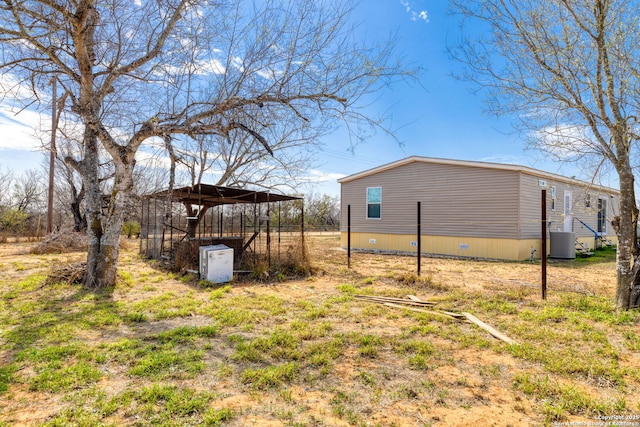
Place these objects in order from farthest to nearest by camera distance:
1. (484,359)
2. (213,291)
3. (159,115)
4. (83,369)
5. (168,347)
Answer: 1. (213,291)
2. (159,115)
3. (168,347)
4. (484,359)
5. (83,369)

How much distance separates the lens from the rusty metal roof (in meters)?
8.68

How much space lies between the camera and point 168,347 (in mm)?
3574

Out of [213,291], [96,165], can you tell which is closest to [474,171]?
[213,291]

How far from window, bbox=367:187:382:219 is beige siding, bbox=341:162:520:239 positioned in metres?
0.18

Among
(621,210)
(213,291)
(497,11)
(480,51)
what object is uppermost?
(497,11)

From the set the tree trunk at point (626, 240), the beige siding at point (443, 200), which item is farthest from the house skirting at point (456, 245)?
the tree trunk at point (626, 240)

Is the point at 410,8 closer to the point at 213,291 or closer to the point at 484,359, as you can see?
the point at 484,359

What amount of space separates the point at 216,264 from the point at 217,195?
3150 millimetres

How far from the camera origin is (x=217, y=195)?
1002 cm

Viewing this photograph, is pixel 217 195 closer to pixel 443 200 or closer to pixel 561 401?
pixel 443 200

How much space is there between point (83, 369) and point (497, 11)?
270 inches

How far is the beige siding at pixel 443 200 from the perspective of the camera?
1152 cm

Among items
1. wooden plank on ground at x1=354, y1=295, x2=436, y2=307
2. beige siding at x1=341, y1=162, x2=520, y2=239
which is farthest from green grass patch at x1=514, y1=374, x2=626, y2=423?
beige siding at x1=341, y1=162, x2=520, y2=239

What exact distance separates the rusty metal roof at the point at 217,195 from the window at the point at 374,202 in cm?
581
